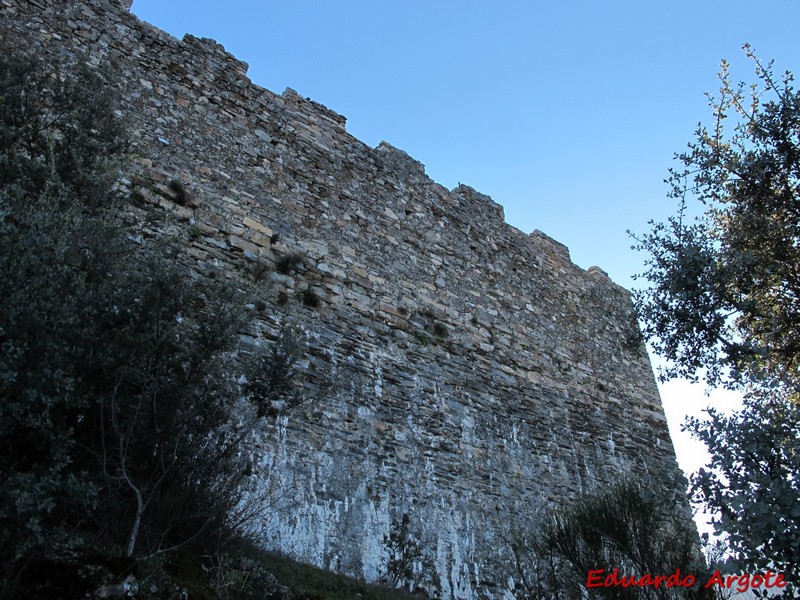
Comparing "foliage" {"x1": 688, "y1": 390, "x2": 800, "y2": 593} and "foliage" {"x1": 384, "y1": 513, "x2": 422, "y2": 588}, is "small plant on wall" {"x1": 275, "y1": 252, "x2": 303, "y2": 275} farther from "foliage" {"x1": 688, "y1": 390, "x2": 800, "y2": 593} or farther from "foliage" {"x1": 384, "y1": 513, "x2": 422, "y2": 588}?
"foliage" {"x1": 688, "y1": 390, "x2": 800, "y2": 593}

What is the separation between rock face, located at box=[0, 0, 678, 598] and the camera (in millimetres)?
7188

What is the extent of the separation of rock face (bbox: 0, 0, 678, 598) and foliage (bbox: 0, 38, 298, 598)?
4.71 feet

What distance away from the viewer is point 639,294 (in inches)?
327

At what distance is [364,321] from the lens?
8.65 metres

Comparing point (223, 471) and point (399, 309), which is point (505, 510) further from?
point (223, 471)

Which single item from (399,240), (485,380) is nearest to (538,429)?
(485,380)

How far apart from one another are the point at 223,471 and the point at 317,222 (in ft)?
15.5

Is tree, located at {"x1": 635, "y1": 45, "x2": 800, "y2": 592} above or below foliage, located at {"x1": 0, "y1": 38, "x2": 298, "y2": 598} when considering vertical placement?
above

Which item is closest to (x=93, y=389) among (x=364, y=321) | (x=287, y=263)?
(x=287, y=263)

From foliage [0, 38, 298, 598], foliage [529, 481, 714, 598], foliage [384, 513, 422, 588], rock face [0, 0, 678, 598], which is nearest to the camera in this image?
foliage [0, 38, 298, 598]

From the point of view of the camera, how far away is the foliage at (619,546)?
6.45 m

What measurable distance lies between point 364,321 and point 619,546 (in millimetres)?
4107

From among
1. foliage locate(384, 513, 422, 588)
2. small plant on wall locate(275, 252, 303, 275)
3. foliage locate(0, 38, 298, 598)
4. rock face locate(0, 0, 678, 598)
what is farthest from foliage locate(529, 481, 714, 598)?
small plant on wall locate(275, 252, 303, 275)

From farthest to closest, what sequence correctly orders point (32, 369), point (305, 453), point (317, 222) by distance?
1. point (317, 222)
2. point (305, 453)
3. point (32, 369)
